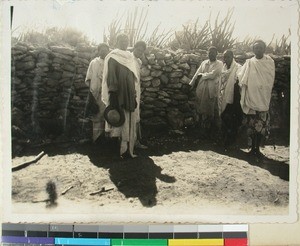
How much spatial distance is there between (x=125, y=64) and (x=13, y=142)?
2.51 feet

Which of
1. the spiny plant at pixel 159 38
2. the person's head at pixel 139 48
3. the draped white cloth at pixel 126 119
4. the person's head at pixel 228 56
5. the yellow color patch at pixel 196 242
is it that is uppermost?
the spiny plant at pixel 159 38

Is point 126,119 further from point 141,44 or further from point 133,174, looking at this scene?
point 141,44

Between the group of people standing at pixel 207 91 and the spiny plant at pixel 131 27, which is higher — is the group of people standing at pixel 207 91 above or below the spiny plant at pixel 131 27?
below

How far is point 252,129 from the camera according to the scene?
6.97 feet

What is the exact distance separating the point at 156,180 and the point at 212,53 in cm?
77

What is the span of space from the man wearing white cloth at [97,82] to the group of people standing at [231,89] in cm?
52

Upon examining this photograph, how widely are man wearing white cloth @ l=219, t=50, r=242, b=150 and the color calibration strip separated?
0.49 metres

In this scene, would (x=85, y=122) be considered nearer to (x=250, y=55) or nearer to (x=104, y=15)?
(x=104, y=15)

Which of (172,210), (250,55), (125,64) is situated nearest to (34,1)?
(125,64)

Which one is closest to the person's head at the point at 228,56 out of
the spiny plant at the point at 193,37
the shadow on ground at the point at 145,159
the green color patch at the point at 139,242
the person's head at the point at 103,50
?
the spiny plant at the point at 193,37

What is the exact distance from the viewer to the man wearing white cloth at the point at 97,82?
206 cm

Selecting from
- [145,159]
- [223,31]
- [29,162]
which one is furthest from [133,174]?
[223,31]

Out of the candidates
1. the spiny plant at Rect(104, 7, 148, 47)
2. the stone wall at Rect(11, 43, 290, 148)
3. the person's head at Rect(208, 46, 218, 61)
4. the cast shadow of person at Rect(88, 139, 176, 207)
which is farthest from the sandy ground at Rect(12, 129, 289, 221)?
the spiny plant at Rect(104, 7, 148, 47)

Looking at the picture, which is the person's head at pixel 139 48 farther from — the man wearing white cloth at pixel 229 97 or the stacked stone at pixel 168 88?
the man wearing white cloth at pixel 229 97
